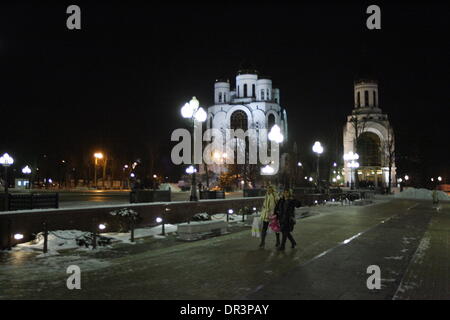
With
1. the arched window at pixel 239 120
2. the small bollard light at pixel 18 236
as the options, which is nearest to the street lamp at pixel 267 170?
the arched window at pixel 239 120

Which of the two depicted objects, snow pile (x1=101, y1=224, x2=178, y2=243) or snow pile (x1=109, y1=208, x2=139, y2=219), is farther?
snow pile (x1=109, y1=208, x2=139, y2=219)

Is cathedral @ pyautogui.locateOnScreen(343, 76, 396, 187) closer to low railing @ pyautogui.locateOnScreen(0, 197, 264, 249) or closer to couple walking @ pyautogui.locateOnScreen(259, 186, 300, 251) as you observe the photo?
low railing @ pyautogui.locateOnScreen(0, 197, 264, 249)

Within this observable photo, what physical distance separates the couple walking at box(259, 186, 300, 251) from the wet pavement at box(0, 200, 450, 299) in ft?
1.46

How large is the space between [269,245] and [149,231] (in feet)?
17.0

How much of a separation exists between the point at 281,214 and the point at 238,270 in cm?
312

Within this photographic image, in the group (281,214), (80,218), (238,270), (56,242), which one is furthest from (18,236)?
(281,214)

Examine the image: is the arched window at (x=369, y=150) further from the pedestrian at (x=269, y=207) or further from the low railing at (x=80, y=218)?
the pedestrian at (x=269, y=207)

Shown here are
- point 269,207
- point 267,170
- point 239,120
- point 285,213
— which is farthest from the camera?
point 239,120

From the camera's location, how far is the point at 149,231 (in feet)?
54.5

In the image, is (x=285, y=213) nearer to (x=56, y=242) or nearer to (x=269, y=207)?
(x=269, y=207)

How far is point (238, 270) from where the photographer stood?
964cm

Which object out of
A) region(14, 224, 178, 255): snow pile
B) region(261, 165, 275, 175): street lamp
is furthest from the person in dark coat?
region(261, 165, 275, 175): street lamp

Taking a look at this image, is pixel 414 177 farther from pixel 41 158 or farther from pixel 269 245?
pixel 269 245

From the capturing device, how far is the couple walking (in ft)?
40.4
